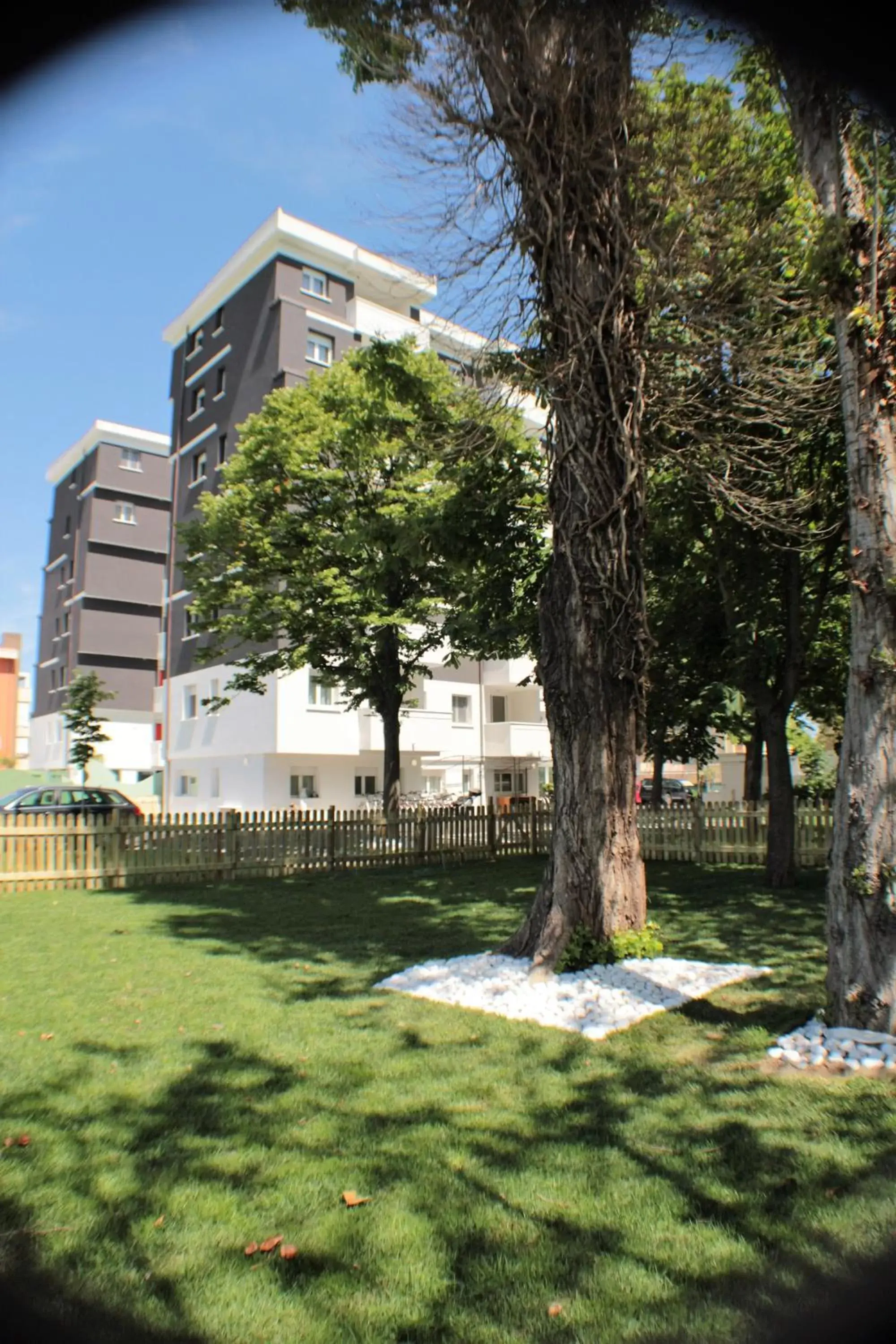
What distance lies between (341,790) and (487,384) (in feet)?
93.0

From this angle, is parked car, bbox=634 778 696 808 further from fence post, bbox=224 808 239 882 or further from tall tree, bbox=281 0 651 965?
tall tree, bbox=281 0 651 965

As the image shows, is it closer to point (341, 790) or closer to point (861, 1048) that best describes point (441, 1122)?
point (861, 1048)

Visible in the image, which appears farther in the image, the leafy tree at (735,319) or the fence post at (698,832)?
the fence post at (698,832)

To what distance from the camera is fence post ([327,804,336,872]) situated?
746 inches

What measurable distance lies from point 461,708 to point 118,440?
1219 inches

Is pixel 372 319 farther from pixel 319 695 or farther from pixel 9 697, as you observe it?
pixel 9 697

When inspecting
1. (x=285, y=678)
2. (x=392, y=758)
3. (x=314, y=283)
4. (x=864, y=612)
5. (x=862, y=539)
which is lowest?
(x=392, y=758)

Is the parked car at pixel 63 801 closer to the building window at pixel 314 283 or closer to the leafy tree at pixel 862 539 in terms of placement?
the leafy tree at pixel 862 539

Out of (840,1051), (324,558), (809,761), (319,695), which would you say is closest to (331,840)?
(324,558)

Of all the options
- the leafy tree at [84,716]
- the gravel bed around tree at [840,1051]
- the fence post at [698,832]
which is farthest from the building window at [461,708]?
the gravel bed around tree at [840,1051]

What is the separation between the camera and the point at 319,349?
39.4 meters

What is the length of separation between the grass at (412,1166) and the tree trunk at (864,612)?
2.37ft

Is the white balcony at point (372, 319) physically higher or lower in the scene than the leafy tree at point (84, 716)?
higher

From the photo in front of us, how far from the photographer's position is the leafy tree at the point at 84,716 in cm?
3706
